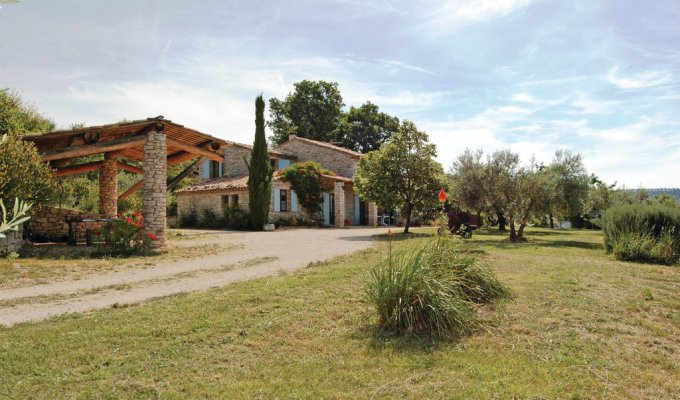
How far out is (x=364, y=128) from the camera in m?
46.5

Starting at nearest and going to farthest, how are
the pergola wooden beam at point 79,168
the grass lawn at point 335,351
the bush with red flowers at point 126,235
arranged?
the grass lawn at point 335,351
the bush with red flowers at point 126,235
the pergola wooden beam at point 79,168

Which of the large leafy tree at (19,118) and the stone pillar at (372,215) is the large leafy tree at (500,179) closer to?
the stone pillar at (372,215)

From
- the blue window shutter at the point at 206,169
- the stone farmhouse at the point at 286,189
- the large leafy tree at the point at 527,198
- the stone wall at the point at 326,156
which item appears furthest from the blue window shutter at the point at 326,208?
the large leafy tree at the point at 527,198

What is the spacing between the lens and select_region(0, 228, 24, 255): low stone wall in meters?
10.9

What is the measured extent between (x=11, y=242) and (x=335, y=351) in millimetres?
10731

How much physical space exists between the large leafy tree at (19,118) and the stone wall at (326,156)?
16033 millimetres

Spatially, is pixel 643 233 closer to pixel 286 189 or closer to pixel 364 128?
pixel 286 189

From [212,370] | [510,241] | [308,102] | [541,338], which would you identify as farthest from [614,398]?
[308,102]

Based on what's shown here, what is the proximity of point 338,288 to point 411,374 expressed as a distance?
123 inches

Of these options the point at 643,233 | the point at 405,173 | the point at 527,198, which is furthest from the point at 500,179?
the point at 643,233

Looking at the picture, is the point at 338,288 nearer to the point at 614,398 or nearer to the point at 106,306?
the point at 106,306

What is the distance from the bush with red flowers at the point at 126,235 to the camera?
12156 millimetres

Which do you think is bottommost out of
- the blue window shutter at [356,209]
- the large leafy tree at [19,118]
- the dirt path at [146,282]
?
the dirt path at [146,282]

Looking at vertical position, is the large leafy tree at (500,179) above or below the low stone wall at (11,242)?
above
